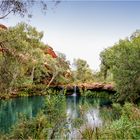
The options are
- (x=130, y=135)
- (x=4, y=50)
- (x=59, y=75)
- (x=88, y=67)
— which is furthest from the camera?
(x=88, y=67)

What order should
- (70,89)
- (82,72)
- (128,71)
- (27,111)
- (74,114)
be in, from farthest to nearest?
(82,72) → (70,89) → (27,111) → (128,71) → (74,114)

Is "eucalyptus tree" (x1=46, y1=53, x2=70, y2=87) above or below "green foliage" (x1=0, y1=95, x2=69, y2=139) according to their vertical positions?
above

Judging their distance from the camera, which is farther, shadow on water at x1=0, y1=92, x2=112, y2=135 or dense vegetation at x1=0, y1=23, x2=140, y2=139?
shadow on water at x1=0, y1=92, x2=112, y2=135

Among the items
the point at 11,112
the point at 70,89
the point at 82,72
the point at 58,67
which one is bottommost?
the point at 11,112

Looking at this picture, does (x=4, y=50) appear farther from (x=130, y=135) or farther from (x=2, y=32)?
(x=130, y=135)

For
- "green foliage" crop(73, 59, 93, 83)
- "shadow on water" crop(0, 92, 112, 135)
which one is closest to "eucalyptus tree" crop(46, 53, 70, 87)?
"green foliage" crop(73, 59, 93, 83)

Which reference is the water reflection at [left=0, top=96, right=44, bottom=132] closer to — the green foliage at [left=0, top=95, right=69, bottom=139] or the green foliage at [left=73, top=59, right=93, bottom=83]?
the green foliage at [left=0, top=95, right=69, bottom=139]

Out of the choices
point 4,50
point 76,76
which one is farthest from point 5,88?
point 76,76

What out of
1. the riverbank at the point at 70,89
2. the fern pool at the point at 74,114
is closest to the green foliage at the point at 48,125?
the fern pool at the point at 74,114

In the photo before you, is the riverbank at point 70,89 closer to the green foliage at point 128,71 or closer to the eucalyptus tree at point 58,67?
the eucalyptus tree at point 58,67

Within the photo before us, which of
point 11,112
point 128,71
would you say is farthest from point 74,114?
point 11,112

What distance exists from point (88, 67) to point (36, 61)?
19018 millimetres

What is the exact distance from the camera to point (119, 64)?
26.5 m

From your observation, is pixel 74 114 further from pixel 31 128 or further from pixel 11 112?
pixel 11 112
